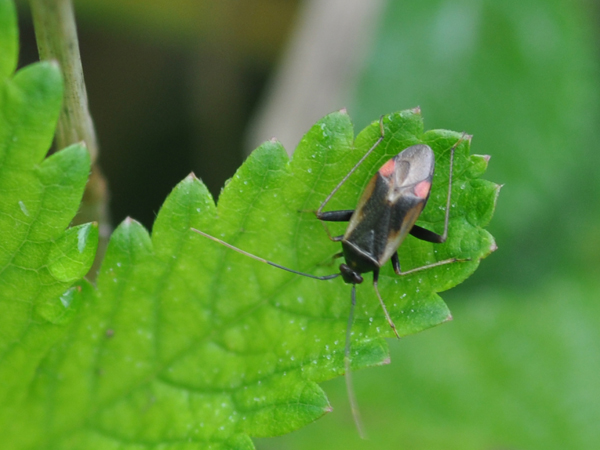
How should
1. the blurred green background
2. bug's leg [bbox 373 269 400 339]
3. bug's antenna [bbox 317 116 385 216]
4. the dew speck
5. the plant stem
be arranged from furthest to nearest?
the blurred green background → bug's antenna [bbox 317 116 385 216] → bug's leg [bbox 373 269 400 339] → the dew speck → the plant stem

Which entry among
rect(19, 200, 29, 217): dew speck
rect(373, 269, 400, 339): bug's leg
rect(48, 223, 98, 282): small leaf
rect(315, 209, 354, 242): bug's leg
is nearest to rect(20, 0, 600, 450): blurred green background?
rect(373, 269, 400, 339): bug's leg

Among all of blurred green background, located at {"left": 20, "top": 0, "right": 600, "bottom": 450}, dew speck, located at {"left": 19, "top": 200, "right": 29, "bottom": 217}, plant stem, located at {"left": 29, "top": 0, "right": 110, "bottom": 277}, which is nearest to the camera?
plant stem, located at {"left": 29, "top": 0, "right": 110, "bottom": 277}

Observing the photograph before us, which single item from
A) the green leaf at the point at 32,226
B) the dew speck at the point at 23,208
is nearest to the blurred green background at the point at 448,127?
the green leaf at the point at 32,226

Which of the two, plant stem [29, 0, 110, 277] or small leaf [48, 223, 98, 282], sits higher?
plant stem [29, 0, 110, 277]

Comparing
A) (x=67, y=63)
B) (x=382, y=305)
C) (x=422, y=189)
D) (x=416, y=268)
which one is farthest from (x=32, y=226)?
(x=422, y=189)

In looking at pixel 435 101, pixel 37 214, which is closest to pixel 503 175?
pixel 435 101

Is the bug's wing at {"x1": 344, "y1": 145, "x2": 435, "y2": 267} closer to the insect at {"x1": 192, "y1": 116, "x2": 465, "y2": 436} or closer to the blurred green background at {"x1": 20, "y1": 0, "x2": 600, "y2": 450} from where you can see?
A: the insect at {"x1": 192, "y1": 116, "x2": 465, "y2": 436}

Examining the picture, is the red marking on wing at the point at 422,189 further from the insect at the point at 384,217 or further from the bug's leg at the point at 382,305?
the bug's leg at the point at 382,305
